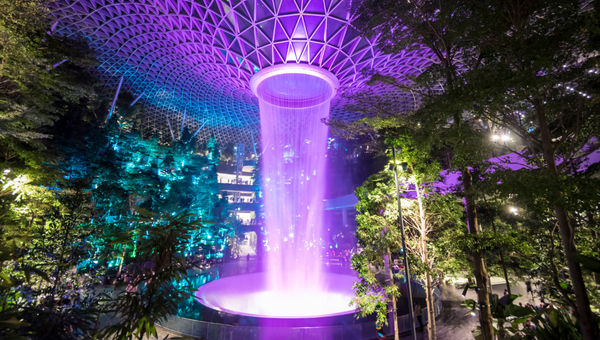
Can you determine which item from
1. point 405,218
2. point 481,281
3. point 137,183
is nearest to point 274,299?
point 405,218

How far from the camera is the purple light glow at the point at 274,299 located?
1319 centimetres

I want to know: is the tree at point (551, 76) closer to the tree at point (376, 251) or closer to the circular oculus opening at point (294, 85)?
the tree at point (376, 251)

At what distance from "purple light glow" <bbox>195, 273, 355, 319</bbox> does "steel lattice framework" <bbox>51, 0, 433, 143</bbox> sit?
49.8 feet

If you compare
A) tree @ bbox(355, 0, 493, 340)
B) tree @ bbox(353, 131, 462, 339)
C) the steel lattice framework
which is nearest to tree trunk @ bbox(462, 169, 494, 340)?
tree @ bbox(355, 0, 493, 340)

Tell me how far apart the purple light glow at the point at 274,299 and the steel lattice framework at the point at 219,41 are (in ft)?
49.8

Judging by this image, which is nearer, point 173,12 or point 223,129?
point 173,12

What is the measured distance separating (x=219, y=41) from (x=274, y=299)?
2134 cm

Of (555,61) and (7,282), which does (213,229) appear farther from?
(555,61)

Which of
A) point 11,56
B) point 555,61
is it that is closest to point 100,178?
point 11,56

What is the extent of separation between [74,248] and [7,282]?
8.34 m

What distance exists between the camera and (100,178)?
19.0 meters

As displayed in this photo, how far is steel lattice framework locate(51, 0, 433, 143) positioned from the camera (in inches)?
757

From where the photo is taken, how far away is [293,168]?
5628 centimetres

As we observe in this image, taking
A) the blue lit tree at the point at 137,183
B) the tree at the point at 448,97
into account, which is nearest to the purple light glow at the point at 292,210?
the blue lit tree at the point at 137,183
